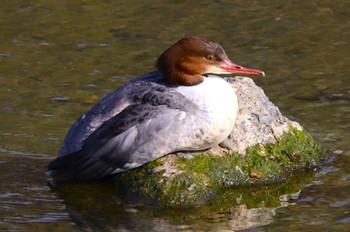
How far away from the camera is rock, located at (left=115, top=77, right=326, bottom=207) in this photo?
292 inches

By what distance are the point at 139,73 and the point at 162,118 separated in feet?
10.3

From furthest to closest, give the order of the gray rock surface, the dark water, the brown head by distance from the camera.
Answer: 1. the gray rock surface
2. the brown head
3. the dark water

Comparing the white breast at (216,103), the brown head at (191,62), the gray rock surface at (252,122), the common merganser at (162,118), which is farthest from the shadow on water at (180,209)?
the brown head at (191,62)

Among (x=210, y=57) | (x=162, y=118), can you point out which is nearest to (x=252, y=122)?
(x=210, y=57)

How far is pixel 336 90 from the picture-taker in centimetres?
997

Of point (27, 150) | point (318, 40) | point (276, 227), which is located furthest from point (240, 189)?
point (318, 40)

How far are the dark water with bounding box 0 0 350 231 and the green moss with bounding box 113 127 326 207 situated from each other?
10cm

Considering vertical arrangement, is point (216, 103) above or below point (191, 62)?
below

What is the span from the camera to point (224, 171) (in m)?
7.67

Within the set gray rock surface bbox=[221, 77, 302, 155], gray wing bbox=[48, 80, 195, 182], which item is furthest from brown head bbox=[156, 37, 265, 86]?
gray rock surface bbox=[221, 77, 302, 155]

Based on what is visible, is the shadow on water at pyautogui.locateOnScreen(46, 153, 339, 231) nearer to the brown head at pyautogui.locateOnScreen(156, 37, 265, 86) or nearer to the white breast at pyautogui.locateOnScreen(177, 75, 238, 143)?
the white breast at pyautogui.locateOnScreen(177, 75, 238, 143)

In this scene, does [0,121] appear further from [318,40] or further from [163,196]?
[318,40]

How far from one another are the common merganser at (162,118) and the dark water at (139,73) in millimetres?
302

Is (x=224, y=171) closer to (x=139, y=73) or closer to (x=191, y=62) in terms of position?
(x=191, y=62)
